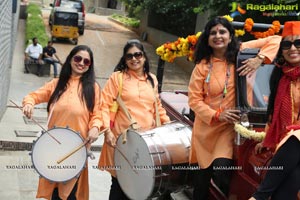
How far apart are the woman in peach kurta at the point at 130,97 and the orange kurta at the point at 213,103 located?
0.61 metres

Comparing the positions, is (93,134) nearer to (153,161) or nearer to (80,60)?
(153,161)

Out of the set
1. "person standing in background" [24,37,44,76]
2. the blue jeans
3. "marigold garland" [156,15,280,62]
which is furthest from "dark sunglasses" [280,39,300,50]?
the blue jeans

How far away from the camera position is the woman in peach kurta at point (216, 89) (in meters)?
3.67

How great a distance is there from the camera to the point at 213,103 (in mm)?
3770

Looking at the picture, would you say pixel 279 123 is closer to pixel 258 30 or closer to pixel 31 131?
pixel 258 30

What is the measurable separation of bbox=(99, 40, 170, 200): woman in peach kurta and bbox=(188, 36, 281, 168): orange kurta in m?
0.61

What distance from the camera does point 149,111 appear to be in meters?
4.33

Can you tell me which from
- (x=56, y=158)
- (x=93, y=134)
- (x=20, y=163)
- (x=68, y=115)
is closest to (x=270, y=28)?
(x=93, y=134)

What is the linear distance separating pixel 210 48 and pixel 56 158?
161 cm

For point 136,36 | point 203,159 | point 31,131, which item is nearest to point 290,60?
point 203,159

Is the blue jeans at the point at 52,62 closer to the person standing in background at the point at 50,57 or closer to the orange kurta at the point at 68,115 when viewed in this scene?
the person standing in background at the point at 50,57

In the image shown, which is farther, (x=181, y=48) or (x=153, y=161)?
(x=181, y=48)

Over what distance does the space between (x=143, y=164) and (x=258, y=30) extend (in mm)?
1798

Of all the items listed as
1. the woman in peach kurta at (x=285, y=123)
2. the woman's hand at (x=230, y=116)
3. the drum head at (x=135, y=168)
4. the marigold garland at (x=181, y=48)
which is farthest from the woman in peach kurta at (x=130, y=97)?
the woman in peach kurta at (x=285, y=123)
